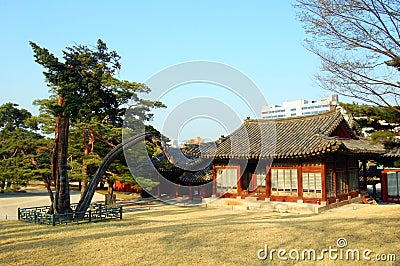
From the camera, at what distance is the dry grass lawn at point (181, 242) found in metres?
7.96

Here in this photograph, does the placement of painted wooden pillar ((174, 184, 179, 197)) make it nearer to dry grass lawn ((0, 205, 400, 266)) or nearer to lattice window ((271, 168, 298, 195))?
lattice window ((271, 168, 298, 195))

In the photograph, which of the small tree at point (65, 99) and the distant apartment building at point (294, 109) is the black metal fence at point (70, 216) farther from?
the distant apartment building at point (294, 109)

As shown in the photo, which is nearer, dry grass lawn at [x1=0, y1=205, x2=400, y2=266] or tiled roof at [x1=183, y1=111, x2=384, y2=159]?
dry grass lawn at [x1=0, y1=205, x2=400, y2=266]

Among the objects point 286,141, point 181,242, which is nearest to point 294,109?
point 286,141

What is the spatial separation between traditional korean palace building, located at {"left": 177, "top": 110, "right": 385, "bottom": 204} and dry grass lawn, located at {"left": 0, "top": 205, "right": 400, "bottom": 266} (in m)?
5.61

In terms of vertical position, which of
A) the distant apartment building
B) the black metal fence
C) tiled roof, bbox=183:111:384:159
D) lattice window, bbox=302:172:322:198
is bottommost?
the black metal fence

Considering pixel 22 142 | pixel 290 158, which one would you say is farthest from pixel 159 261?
pixel 22 142

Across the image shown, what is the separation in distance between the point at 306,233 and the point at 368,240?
174 centimetres

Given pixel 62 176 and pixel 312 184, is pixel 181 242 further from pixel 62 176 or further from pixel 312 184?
pixel 312 184

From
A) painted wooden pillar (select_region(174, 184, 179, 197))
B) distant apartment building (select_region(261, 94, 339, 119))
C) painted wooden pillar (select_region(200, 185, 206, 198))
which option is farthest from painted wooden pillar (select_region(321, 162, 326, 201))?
distant apartment building (select_region(261, 94, 339, 119))

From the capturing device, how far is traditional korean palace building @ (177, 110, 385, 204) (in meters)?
17.9

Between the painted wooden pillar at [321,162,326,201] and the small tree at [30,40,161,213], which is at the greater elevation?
the small tree at [30,40,161,213]

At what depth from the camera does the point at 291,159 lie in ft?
61.9

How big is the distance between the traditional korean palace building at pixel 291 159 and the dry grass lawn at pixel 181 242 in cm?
561
